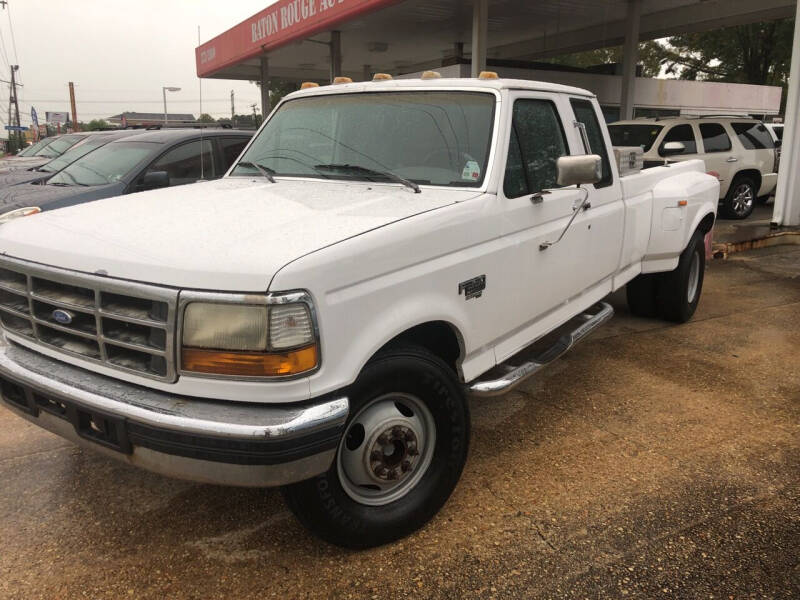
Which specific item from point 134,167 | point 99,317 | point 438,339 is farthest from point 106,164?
point 438,339

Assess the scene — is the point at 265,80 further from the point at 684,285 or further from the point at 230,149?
the point at 684,285

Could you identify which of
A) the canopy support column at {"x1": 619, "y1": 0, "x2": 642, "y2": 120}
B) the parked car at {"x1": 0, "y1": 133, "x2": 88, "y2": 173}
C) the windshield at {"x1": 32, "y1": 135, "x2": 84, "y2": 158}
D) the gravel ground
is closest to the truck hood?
the gravel ground

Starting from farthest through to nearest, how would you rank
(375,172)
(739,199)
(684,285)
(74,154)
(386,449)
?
(739,199)
(74,154)
(684,285)
(375,172)
(386,449)

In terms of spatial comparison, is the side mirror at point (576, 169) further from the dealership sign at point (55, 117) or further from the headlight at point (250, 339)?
the dealership sign at point (55, 117)

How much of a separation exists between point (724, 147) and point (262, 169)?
10.6 m

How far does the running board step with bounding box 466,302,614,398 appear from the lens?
123 inches

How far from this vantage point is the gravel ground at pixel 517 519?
255cm

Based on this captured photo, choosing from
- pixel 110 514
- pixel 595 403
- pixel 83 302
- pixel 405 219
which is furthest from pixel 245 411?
pixel 595 403

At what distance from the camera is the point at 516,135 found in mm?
3479

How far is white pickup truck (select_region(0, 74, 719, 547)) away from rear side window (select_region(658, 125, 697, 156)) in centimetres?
832

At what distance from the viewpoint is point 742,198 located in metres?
12.2

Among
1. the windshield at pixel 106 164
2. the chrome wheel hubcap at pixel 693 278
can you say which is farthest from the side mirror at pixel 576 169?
the windshield at pixel 106 164

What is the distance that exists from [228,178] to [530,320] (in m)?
2.00

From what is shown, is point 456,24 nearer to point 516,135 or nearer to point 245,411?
point 516,135
